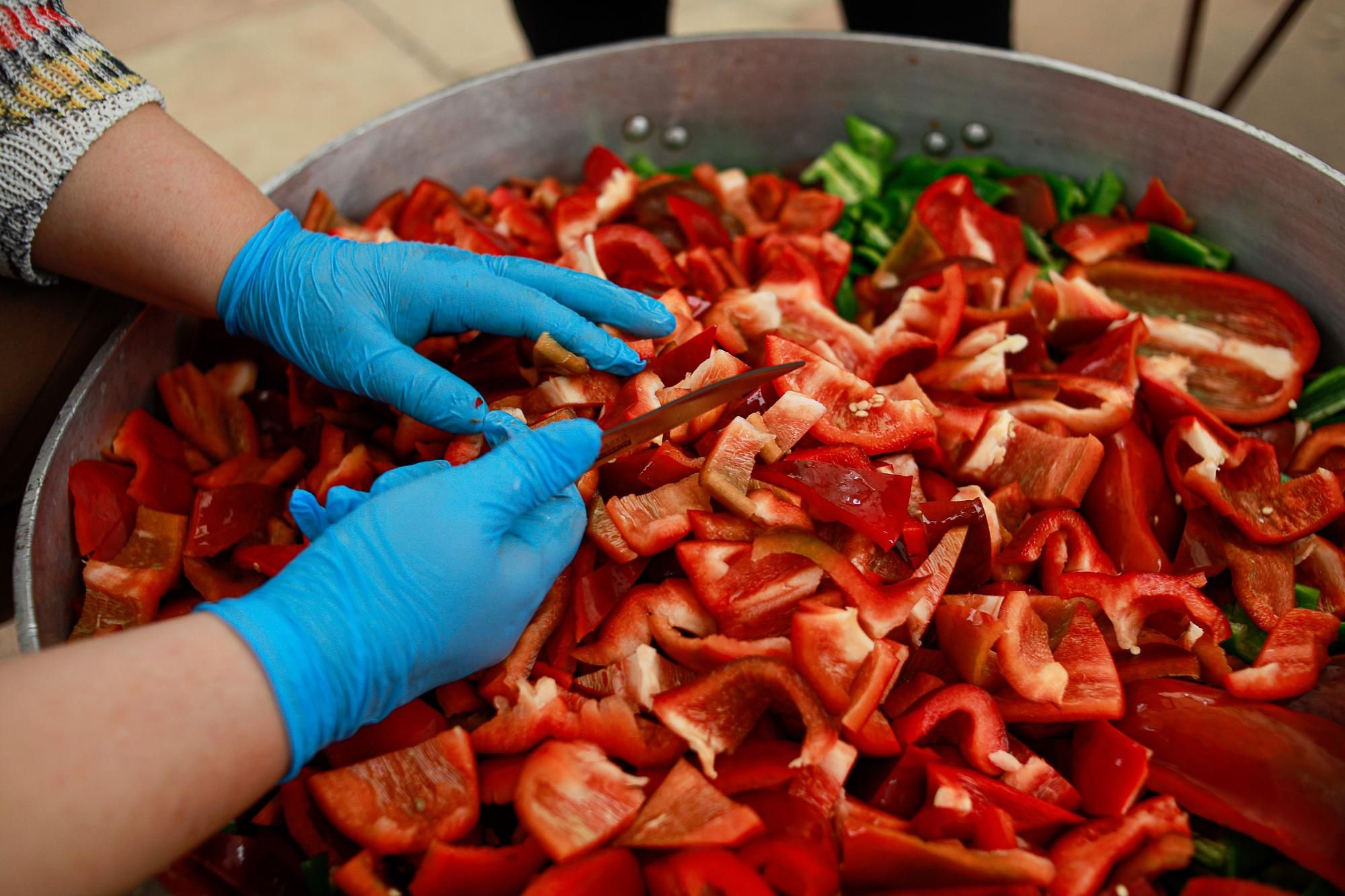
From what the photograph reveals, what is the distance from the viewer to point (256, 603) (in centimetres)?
122

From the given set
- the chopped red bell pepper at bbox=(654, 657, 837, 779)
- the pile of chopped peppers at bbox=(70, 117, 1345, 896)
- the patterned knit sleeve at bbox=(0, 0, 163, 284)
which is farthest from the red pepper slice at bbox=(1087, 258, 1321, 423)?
the patterned knit sleeve at bbox=(0, 0, 163, 284)

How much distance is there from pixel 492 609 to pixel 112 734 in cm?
48

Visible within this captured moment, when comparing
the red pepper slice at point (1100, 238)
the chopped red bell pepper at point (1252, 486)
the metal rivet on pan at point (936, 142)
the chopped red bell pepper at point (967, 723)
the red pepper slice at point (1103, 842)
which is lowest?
the red pepper slice at point (1103, 842)

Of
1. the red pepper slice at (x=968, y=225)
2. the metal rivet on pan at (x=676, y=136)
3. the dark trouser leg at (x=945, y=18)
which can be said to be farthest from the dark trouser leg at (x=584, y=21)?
the red pepper slice at (x=968, y=225)

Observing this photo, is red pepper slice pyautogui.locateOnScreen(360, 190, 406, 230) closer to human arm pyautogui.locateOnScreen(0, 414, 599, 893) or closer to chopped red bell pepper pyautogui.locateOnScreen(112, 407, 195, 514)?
chopped red bell pepper pyautogui.locateOnScreen(112, 407, 195, 514)

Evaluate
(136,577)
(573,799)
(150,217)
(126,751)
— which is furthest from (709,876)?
(150,217)

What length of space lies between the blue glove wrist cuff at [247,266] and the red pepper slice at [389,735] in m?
0.84

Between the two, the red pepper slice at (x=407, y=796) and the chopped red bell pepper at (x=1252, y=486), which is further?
the chopped red bell pepper at (x=1252, y=486)

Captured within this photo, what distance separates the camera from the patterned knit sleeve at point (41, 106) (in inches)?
63.2

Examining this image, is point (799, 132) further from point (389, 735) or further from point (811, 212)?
point (389, 735)

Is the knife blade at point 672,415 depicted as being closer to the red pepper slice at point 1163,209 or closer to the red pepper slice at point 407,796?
the red pepper slice at point 407,796

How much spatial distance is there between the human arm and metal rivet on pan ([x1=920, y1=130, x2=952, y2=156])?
4.72ft

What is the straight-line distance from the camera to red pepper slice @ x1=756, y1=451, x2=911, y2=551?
4.42 feet

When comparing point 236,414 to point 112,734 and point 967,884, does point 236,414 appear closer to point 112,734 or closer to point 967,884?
point 112,734
